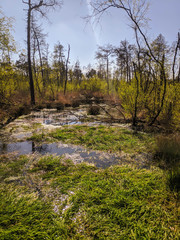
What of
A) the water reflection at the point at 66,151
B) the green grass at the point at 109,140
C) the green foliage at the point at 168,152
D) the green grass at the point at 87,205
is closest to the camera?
the green grass at the point at 87,205

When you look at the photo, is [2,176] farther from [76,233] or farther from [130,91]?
[130,91]

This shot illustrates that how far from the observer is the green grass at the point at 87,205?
1.42 metres

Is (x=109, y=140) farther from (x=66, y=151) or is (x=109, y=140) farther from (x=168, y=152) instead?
(x=168, y=152)

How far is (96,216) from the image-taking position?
5.32ft

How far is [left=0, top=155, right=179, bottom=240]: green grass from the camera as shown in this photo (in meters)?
1.42

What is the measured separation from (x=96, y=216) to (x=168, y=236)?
2.68 ft

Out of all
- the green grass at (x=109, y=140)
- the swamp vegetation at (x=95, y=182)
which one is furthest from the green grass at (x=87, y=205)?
the green grass at (x=109, y=140)

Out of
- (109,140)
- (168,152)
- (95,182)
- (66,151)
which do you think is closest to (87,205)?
(95,182)

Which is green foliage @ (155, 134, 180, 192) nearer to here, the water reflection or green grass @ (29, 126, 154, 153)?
green grass @ (29, 126, 154, 153)

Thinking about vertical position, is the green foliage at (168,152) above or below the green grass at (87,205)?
above

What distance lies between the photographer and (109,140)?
456cm

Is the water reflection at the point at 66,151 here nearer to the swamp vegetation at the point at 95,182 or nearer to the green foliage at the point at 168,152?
the swamp vegetation at the point at 95,182

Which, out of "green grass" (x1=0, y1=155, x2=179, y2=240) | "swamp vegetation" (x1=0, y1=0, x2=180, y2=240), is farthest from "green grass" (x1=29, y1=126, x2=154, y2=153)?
"green grass" (x1=0, y1=155, x2=179, y2=240)

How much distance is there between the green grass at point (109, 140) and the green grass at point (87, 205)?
1223mm
